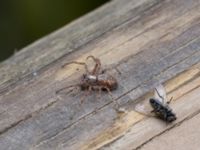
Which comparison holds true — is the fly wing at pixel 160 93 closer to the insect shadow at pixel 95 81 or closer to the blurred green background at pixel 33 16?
the insect shadow at pixel 95 81

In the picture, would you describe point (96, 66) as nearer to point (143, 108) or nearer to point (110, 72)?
point (110, 72)

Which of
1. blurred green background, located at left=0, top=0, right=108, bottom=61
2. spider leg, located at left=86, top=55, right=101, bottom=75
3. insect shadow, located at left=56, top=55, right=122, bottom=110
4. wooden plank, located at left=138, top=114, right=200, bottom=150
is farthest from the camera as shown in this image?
blurred green background, located at left=0, top=0, right=108, bottom=61

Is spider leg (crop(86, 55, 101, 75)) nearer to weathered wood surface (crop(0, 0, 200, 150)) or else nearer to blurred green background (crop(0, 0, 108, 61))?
weathered wood surface (crop(0, 0, 200, 150))

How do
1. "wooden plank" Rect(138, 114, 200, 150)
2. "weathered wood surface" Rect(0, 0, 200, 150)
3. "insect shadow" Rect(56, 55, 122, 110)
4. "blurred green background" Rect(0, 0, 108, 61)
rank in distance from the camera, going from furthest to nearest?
"blurred green background" Rect(0, 0, 108, 61) → "insect shadow" Rect(56, 55, 122, 110) → "weathered wood surface" Rect(0, 0, 200, 150) → "wooden plank" Rect(138, 114, 200, 150)

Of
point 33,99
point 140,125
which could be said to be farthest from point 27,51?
point 140,125


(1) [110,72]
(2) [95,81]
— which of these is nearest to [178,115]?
(1) [110,72]

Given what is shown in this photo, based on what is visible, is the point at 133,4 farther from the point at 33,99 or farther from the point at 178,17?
the point at 33,99

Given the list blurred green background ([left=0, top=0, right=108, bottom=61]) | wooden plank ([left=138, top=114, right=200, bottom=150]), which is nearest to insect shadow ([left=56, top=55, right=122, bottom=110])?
wooden plank ([left=138, top=114, right=200, bottom=150])
